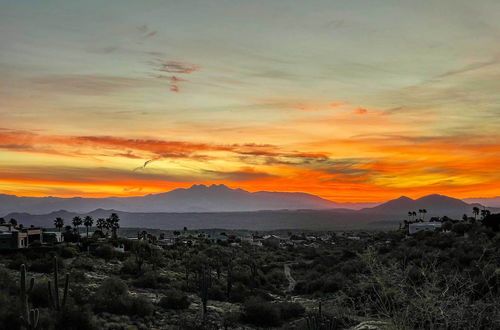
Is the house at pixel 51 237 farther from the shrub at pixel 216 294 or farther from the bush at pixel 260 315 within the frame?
the bush at pixel 260 315

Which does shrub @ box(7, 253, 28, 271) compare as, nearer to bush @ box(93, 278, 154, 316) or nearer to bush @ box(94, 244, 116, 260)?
bush @ box(94, 244, 116, 260)

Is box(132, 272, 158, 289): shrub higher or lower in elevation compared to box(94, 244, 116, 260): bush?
lower

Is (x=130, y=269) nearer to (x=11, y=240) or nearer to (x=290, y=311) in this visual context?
(x=290, y=311)

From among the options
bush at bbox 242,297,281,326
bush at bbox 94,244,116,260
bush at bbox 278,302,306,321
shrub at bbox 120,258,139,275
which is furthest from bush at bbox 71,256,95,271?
bush at bbox 278,302,306,321

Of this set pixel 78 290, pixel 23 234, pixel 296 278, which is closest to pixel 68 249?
pixel 23 234

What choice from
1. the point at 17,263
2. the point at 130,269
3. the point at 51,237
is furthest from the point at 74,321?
the point at 51,237

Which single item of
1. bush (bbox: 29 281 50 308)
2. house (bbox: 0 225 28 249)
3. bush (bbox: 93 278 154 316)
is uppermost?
house (bbox: 0 225 28 249)

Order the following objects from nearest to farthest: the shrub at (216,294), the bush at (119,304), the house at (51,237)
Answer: the bush at (119,304)
the shrub at (216,294)
the house at (51,237)

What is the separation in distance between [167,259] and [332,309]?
3051cm

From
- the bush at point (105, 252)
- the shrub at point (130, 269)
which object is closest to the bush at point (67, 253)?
the bush at point (105, 252)

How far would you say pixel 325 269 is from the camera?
168ft

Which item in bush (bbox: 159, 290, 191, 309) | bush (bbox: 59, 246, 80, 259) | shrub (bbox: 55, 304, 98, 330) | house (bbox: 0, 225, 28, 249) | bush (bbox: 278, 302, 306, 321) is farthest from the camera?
house (bbox: 0, 225, 28, 249)

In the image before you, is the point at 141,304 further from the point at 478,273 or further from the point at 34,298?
the point at 478,273

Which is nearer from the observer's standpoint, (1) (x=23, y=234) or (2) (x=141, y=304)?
(2) (x=141, y=304)
